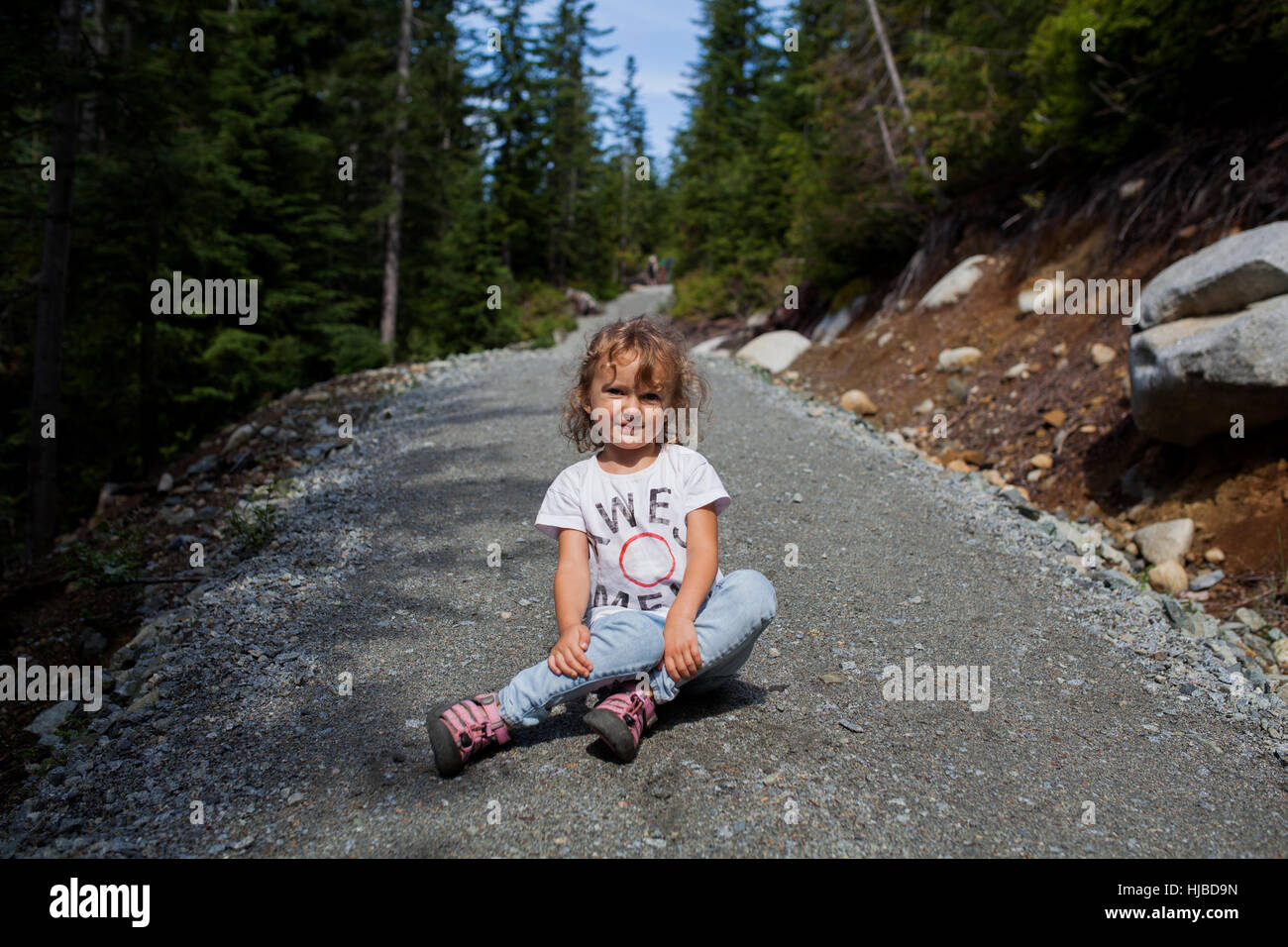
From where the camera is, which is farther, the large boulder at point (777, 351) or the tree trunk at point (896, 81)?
the large boulder at point (777, 351)

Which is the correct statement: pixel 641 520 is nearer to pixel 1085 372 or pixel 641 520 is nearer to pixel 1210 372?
pixel 1210 372

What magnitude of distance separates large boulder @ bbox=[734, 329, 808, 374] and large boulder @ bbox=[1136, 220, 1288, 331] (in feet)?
28.8

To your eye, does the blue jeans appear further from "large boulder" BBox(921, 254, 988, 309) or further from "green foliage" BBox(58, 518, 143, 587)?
"large boulder" BBox(921, 254, 988, 309)

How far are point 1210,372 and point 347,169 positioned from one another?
575 inches

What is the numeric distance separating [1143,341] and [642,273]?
5322cm

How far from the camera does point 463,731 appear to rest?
2.49 m

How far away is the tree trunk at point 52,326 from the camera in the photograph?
349 inches

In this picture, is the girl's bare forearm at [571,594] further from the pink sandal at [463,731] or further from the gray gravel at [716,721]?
the gray gravel at [716,721]

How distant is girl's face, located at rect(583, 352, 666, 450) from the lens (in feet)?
9.04

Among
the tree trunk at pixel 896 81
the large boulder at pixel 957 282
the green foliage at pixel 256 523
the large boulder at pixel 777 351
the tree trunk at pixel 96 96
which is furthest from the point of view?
the large boulder at pixel 777 351

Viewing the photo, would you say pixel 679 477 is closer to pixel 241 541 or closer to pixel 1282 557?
pixel 241 541

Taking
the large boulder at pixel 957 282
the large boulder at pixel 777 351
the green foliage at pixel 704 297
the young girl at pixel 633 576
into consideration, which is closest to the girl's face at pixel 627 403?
the young girl at pixel 633 576

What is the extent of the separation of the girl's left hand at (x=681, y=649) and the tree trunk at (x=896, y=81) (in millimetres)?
12867

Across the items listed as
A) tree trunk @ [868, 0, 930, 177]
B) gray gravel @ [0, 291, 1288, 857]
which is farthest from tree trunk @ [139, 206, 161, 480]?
tree trunk @ [868, 0, 930, 177]
